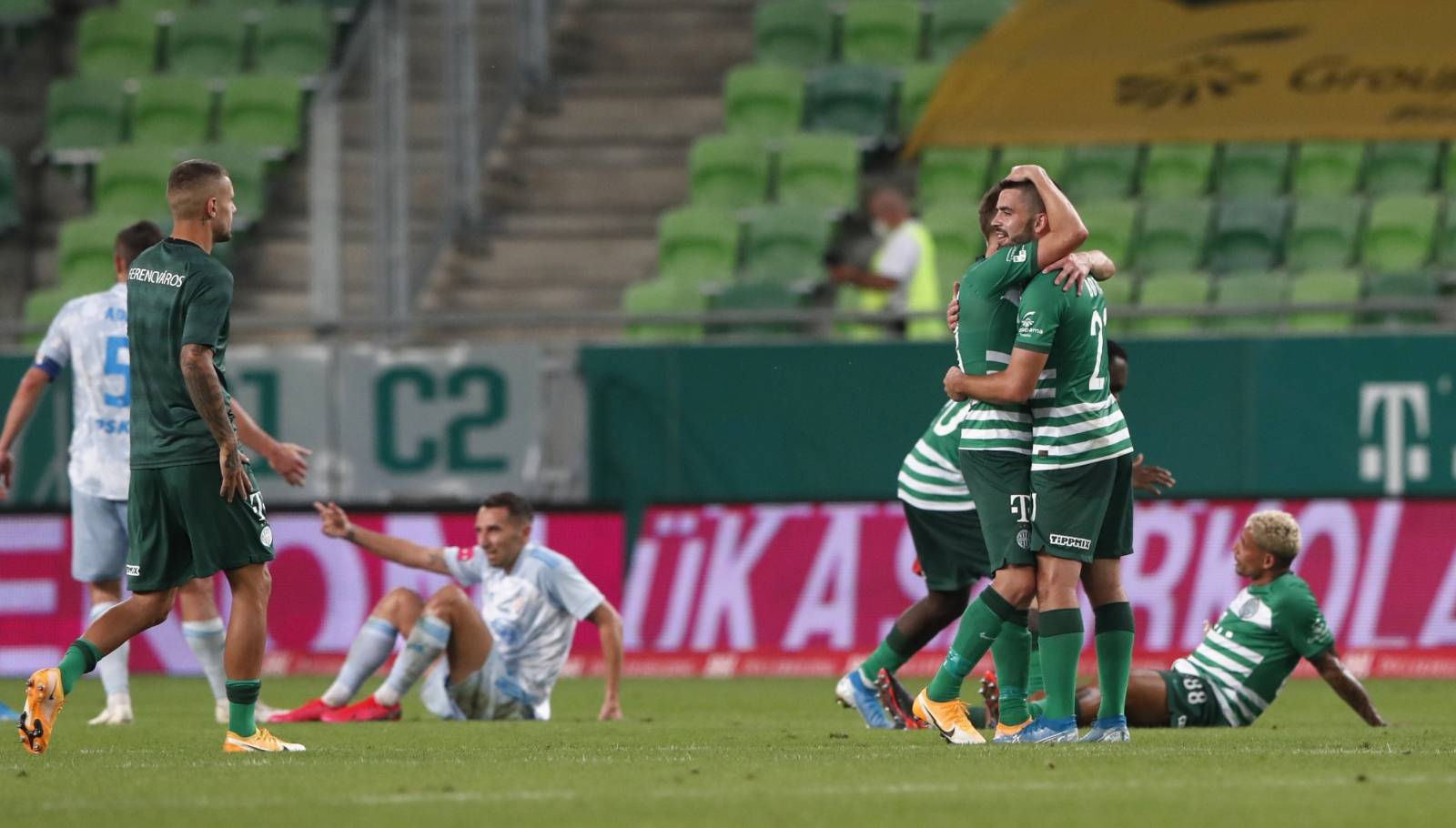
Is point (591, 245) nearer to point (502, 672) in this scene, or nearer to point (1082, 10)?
point (1082, 10)

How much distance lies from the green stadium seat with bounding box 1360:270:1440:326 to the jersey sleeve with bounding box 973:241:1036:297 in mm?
9505

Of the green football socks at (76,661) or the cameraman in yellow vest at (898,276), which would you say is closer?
Answer: the green football socks at (76,661)

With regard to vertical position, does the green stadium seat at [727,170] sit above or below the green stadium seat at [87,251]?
above

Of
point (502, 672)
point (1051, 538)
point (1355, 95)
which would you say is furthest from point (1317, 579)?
point (1051, 538)

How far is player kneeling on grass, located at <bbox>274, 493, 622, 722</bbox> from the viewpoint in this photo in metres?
10.7

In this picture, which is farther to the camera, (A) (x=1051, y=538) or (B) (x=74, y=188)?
(B) (x=74, y=188)

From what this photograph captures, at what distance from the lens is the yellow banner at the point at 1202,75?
54.7ft

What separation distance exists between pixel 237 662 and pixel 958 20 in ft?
45.8

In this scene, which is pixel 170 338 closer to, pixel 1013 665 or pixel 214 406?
pixel 214 406

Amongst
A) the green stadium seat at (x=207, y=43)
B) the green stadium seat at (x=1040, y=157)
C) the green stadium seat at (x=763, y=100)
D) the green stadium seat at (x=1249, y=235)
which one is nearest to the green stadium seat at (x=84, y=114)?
the green stadium seat at (x=207, y=43)

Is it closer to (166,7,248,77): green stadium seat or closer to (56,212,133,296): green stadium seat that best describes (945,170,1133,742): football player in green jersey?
(56,212,133,296): green stadium seat

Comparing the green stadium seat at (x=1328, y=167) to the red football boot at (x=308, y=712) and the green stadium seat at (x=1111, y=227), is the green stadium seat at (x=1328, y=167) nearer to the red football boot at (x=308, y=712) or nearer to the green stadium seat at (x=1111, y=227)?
the green stadium seat at (x=1111, y=227)

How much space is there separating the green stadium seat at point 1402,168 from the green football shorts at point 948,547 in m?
11.1

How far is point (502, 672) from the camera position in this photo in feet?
35.7
